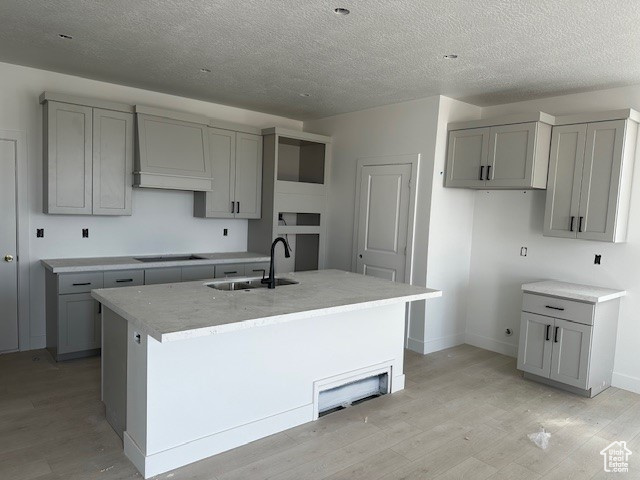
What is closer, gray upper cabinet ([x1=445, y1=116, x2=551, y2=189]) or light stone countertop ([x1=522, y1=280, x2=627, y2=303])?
light stone countertop ([x1=522, y1=280, x2=627, y2=303])

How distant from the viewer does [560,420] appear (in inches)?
129

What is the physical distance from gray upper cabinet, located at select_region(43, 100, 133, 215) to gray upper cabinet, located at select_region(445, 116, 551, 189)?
3170 mm

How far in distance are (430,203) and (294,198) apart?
1609 millimetres

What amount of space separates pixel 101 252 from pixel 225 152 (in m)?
1.63

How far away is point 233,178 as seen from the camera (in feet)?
16.7

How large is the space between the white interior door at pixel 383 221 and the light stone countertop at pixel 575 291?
4.33 feet

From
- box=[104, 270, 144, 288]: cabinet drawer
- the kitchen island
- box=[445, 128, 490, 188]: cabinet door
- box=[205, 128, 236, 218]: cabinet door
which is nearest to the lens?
the kitchen island

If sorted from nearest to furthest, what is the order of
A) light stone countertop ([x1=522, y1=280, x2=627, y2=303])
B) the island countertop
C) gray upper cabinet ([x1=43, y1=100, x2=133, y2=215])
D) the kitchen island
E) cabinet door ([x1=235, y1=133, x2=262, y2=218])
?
the island countertop < the kitchen island < light stone countertop ([x1=522, y1=280, x2=627, y2=303]) < gray upper cabinet ([x1=43, y1=100, x2=133, y2=215]) < cabinet door ([x1=235, y1=133, x2=262, y2=218])

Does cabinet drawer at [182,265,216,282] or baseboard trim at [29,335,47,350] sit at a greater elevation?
cabinet drawer at [182,265,216,282]

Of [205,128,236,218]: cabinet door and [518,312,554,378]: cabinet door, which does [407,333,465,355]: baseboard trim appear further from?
[205,128,236,218]: cabinet door

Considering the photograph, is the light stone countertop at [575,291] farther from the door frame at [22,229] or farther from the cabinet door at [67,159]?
the door frame at [22,229]

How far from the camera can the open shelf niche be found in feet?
17.1

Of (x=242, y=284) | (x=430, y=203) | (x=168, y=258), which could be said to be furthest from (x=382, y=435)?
(x=168, y=258)

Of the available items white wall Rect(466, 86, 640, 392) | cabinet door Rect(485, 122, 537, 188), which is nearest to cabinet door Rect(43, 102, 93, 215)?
cabinet door Rect(485, 122, 537, 188)
